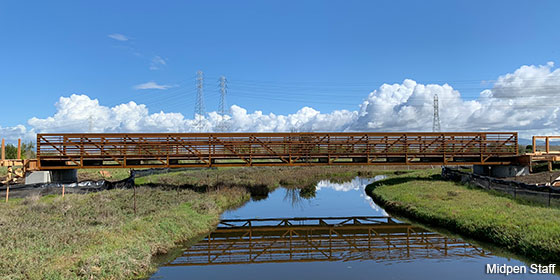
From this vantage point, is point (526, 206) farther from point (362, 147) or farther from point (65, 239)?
point (65, 239)

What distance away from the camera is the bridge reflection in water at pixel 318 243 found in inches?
500

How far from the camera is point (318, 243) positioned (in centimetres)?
1459

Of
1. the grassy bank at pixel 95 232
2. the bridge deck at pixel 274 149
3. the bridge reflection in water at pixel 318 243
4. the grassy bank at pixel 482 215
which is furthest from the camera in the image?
the bridge deck at pixel 274 149

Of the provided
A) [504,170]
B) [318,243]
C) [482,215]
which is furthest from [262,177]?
[482,215]

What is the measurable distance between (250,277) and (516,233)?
8.74m

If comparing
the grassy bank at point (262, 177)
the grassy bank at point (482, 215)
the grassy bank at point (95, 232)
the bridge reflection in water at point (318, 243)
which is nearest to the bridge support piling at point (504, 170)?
the grassy bank at point (482, 215)

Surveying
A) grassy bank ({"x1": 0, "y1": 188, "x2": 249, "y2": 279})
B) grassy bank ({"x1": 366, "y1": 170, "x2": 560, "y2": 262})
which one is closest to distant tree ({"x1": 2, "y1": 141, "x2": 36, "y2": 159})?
grassy bank ({"x1": 0, "y1": 188, "x2": 249, "y2": 279})

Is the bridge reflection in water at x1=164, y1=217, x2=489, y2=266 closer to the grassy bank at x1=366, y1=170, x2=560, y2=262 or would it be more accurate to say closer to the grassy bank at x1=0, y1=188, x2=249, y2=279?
the grassy bank at x1=366, y1=170, x2=560, y2=262

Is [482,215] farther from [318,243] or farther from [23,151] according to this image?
[23,151]

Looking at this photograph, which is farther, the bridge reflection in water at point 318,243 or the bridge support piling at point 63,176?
the bridge support piling at point 63,176

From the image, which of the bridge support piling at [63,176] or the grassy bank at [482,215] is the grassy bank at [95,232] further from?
the grassy bank at [482,215]

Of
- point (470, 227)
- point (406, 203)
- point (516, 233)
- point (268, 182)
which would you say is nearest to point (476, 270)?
point (516, 233)

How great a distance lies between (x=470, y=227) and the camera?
1430 centimetres

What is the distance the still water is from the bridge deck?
18.5 ft
